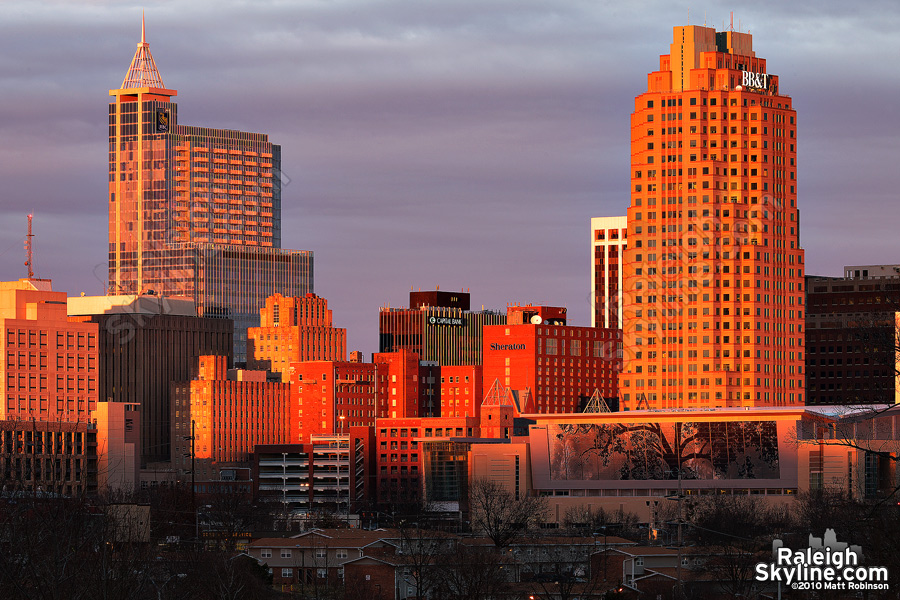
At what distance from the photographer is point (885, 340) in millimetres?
49812

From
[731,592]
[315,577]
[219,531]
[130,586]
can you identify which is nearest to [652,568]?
[731,592]

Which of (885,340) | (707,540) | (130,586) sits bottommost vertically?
(707,540)

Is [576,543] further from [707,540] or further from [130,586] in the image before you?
[130,586]

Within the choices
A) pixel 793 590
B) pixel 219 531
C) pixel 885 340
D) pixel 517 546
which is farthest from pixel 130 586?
pixel 219 531

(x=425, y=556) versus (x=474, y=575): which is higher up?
(x=474, y=575)

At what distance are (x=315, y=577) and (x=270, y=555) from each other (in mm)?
19738

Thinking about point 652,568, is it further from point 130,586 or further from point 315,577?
point 130,586

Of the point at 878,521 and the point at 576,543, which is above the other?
the point at 878,521

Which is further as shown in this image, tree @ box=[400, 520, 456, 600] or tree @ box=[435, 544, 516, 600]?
tree @ box=[400, 520, 456, 600]

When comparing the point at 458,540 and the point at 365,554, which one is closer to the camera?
the point at 365,554

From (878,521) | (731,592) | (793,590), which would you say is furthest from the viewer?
(731,592)

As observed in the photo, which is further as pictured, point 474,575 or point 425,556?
point 425,556

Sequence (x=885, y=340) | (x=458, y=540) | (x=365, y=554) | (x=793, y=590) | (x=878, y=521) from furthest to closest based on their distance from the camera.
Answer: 1. (x=458, y=540)
2. (x=365, y=554)
3. (x=793, y=590)
4. (x=878, y=521)
5. (x=885, y=340)

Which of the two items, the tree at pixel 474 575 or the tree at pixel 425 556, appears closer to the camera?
the tree at pixel 474 575
